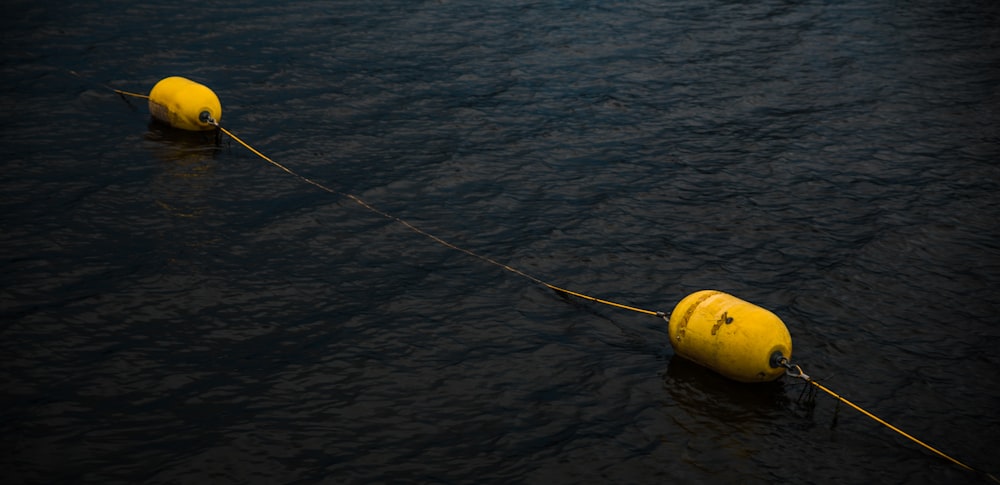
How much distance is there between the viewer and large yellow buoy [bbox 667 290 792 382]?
10594 mm

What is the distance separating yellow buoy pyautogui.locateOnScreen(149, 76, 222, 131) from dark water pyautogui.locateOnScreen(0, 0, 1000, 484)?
0.34 metres

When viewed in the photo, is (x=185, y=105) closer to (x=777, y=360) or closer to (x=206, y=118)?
(x=206, y=118)

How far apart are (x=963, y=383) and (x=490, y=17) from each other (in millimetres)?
14877

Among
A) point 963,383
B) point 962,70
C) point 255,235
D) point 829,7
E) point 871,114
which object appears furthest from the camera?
point 829,7

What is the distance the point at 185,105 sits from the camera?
16.4 metres

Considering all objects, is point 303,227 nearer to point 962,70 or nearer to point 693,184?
point 693,184

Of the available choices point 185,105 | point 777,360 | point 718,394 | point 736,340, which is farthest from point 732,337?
point 185,105

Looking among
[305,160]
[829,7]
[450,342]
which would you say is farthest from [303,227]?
[829,7]

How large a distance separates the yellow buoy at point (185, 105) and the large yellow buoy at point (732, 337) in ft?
29.3

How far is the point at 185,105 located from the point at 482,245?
5856 millimetres

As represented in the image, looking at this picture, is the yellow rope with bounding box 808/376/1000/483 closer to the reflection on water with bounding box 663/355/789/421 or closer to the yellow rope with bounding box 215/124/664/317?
the reflection on water with bounding box 663/355/789/421

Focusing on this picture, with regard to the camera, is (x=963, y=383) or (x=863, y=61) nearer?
(x=963, y=383)

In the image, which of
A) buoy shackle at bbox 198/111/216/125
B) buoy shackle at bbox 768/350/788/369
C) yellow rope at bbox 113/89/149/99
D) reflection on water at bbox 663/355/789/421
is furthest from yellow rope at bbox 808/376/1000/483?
yellow rope at bbox 113/89/149/99

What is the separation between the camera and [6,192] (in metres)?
14.2
